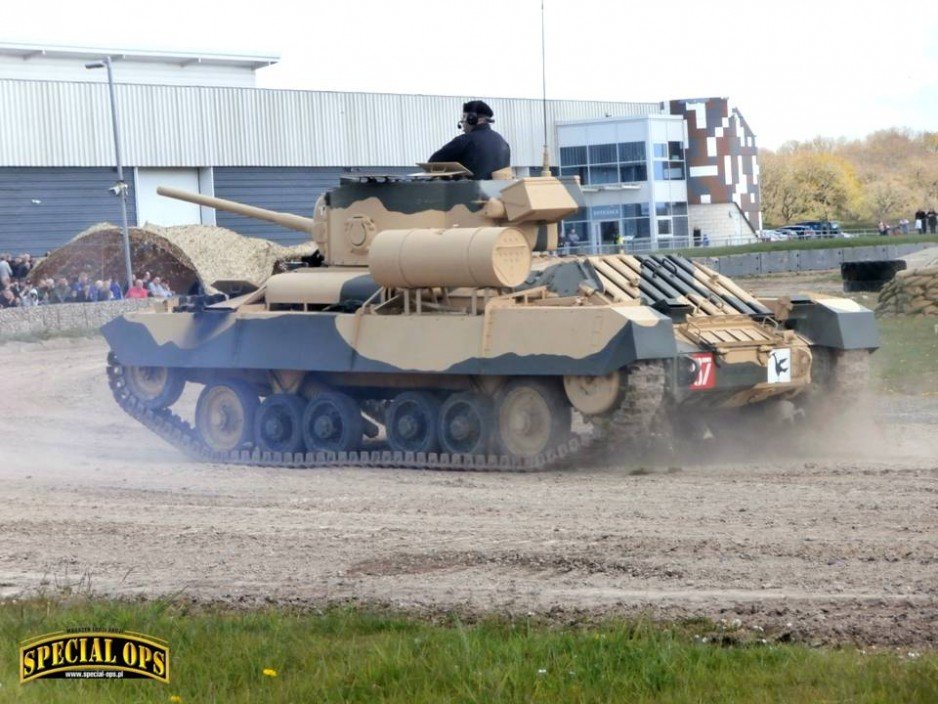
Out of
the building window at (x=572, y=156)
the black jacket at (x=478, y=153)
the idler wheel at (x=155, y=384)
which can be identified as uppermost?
the building window at (x=572, y=156)

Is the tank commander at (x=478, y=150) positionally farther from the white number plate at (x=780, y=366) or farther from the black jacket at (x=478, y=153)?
the white number plate at (x=780, y=366)

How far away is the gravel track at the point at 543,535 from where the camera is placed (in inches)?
318

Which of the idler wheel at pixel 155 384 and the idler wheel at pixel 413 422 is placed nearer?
the idler wheel at pixel 413 422

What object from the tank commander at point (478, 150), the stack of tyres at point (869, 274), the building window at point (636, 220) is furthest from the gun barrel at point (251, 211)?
the building window at point (636, 220)

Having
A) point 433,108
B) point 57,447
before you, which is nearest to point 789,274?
point 433,108

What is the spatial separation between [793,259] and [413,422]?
32443 mm

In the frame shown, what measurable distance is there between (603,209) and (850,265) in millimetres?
26519

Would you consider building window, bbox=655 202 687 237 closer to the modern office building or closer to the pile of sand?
the modern office building

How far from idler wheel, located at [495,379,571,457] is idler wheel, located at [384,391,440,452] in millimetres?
797

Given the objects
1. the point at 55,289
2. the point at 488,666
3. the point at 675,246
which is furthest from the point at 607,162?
Answer: the point at 488,666

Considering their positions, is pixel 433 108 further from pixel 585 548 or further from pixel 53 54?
pixel 585 548

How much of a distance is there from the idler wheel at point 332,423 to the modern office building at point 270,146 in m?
28.0

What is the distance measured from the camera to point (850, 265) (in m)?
34.7

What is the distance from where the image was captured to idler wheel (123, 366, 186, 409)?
18.0 m
